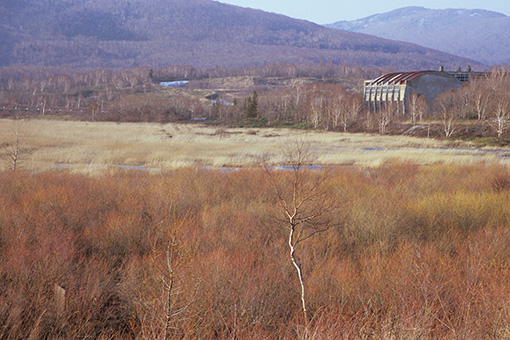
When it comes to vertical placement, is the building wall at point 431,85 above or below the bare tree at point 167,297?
above

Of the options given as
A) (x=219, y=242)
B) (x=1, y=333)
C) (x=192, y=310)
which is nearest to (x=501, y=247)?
Answer: (x=219, y=242)

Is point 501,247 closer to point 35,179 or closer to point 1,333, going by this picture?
point 1,333

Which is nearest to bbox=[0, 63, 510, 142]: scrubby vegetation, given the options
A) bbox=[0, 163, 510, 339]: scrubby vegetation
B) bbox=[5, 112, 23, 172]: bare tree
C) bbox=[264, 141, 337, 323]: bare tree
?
bbox=[5, 112, 23, 172]: bare tree

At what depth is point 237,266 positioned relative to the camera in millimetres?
6223

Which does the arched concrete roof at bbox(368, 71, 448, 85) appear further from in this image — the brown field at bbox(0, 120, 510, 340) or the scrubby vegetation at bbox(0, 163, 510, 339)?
the scrubby vegetation at bbox(0, 163, 510, 339)

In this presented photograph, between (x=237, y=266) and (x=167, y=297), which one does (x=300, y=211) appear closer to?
(x=237, y=266)

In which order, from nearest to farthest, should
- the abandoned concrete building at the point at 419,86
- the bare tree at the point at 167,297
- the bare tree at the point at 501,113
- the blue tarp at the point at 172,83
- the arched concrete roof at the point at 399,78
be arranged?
the bare tree at the point at 167,297
the bare tree at the point at 501,113
the abandoned concrete building at the point at 419,86
the arched concrete roof at the point at 399,78
the blue tarp at the point at 172,83

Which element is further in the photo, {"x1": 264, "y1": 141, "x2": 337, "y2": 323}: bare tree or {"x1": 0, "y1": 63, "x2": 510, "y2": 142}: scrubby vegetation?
{"x1": 0, "y1": 63, "x2": 510, "y2": 142}: scrubby vegetation

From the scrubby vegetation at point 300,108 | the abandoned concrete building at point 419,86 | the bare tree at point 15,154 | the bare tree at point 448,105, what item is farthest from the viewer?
the abandoned concrete building at point 419,86

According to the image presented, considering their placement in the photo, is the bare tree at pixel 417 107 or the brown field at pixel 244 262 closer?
the brown field at pixel 244 262

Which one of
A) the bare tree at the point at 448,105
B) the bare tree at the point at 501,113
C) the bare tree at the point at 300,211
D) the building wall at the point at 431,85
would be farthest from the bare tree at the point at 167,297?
the building wall at the point at 431,85

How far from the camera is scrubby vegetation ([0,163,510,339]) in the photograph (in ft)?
16.4

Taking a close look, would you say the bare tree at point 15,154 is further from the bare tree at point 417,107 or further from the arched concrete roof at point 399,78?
the arched concrete roof at point 399,78

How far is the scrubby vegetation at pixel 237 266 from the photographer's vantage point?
5.01 meters
